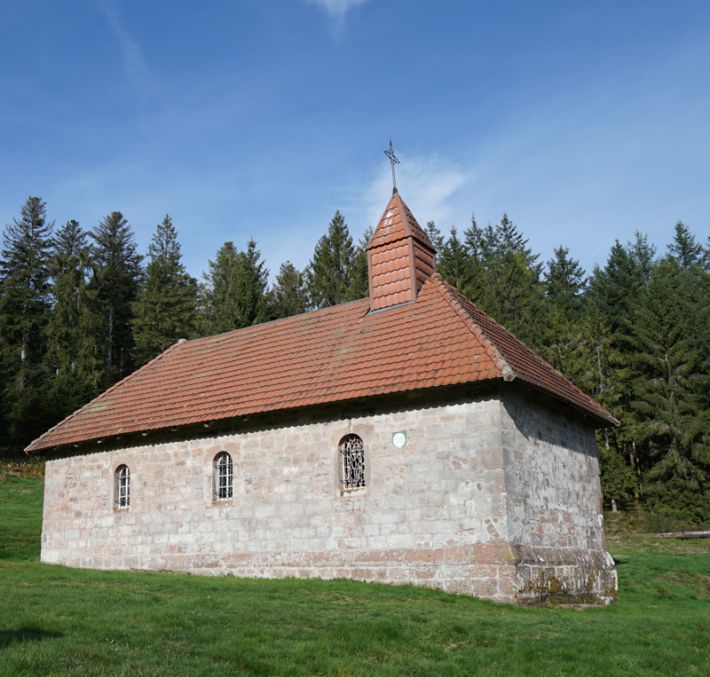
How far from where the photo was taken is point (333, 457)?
15.4m

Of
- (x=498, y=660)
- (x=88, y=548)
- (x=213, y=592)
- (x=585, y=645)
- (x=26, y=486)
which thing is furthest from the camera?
(x=26, y=486)

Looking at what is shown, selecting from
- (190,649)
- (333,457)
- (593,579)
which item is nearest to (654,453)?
(593,579)

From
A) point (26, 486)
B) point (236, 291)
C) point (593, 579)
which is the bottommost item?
point (593, 579)

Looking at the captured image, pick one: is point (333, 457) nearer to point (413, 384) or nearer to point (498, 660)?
point (413, 384)

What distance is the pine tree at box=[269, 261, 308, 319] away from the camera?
140ft

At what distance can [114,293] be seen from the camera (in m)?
53.4

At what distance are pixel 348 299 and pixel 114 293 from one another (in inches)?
804

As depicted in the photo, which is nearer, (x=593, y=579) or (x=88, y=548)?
(x=593, y=579)

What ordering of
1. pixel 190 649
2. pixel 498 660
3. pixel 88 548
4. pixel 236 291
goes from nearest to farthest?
pixel 190 649
pixel 498 660
pixel 88 548
pixel 236 291

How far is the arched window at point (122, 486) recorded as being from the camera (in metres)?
18.8

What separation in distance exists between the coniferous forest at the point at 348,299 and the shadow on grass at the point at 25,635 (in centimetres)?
3044

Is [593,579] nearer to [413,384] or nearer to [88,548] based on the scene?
[413,384]

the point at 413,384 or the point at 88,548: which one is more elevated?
the point at 413,384

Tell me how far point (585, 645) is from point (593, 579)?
6.98 meters
